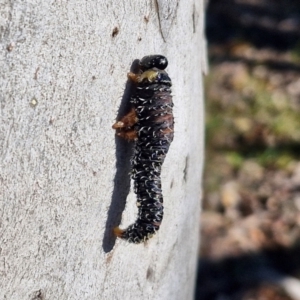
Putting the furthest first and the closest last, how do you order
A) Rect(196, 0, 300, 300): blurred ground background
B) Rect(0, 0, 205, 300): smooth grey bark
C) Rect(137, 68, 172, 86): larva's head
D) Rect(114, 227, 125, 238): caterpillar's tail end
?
Rect(196, 0, 300, 300): blurred ground background, Rect(114, 227, 125, 238): caterpillar's tail end, Rect(137, 68, 172, 86): larva's head, Rect(0, 0, 205, 300): smooth grey bark

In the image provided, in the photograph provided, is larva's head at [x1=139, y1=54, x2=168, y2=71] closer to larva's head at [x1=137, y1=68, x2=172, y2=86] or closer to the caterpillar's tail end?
larva's head at [x1=137, y1=68, x2=172, y2=86]

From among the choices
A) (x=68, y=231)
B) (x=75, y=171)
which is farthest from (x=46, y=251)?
(x=75, y=171)

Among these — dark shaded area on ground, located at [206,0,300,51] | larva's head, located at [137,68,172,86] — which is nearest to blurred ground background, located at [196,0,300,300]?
dark shaded area on ground, located at [206,0,300,51]

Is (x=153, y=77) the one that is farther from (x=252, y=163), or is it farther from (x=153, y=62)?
(x=252, y=163)

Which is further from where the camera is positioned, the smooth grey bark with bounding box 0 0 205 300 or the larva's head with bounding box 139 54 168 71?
the larva's head with bounding box 139 54 168 71

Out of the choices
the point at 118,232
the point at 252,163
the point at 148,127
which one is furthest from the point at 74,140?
the point at 252,163

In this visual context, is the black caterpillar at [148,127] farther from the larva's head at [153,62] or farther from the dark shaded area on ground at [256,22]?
the dark shaded area on ground at [256,22]
